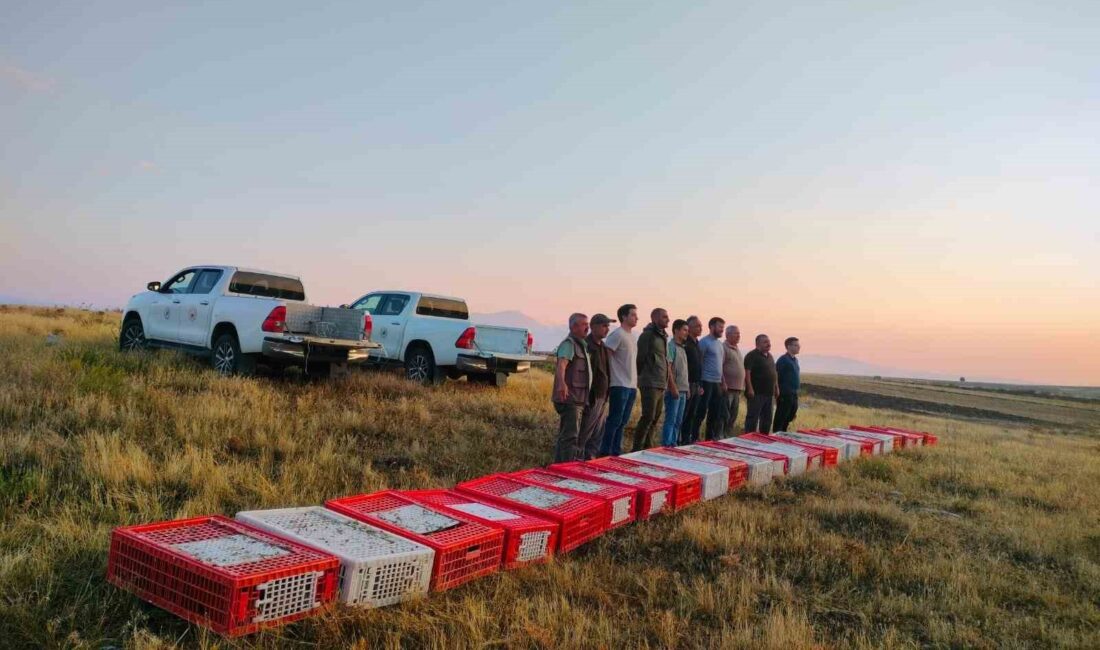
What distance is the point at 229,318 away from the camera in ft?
34.4

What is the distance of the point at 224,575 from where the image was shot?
303 cm

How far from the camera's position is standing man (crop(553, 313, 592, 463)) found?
7.39 meters

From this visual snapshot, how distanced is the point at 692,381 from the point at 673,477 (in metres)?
4.09

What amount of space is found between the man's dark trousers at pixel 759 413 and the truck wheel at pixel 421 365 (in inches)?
209

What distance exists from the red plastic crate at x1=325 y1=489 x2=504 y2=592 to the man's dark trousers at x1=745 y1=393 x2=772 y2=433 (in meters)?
7.85

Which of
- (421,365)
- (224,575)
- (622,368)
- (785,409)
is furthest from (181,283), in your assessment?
(785,409)

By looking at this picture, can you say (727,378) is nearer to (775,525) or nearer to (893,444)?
(893,444)

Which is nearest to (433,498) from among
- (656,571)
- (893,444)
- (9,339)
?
(656,571)

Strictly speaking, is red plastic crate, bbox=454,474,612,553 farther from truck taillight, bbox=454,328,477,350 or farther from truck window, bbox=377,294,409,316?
truck window, bbox=377,294,409,316

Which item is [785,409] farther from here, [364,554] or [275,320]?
[364,554]

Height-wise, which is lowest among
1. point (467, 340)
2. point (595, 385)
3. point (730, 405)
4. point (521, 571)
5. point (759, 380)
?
point (521, 571)

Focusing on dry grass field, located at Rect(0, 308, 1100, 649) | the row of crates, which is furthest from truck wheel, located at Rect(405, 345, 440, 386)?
the row of crates

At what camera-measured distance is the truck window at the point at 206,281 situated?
11.1 metres

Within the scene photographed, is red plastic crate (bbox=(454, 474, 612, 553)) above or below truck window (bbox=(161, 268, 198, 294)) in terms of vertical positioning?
below
